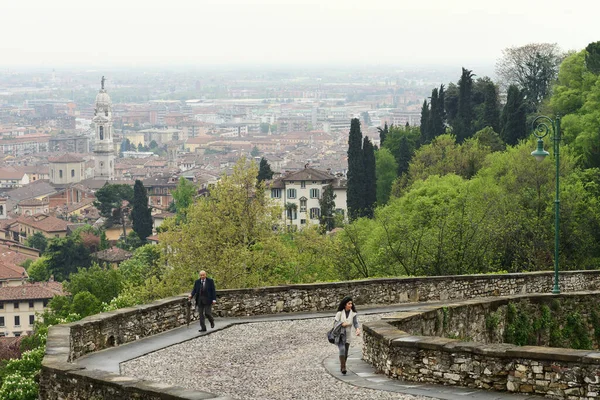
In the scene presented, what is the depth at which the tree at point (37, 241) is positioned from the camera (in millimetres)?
174775

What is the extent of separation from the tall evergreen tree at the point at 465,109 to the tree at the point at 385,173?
30.6ft

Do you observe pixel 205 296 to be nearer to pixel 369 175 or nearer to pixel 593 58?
pixel 593 58

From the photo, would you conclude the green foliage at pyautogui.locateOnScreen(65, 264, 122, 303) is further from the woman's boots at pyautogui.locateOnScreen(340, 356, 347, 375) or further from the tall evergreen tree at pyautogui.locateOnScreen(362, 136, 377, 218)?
the woman's boots at pyautogui.locateOnScreen(340, 356, 347, 375)

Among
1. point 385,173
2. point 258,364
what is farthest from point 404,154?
point 258,364

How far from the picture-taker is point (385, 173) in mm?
94812

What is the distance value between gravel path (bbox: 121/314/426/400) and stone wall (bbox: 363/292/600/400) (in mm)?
623

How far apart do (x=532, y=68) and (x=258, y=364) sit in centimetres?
7928

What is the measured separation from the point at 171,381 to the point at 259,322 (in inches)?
212

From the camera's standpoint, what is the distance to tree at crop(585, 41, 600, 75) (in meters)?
65.2

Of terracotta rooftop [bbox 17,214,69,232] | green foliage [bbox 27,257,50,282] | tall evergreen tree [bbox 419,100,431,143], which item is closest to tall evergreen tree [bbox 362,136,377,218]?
tall evergreen tree [bbox 419,100,431,143]

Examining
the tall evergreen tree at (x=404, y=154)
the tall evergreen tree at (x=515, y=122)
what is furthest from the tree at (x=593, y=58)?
the tall evergreen tree at (x=404, y=154)

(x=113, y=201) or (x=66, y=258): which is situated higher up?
(x=113, y=201)

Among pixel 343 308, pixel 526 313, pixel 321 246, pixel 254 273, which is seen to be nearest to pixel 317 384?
pixel 343 308

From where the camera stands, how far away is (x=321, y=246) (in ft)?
150
